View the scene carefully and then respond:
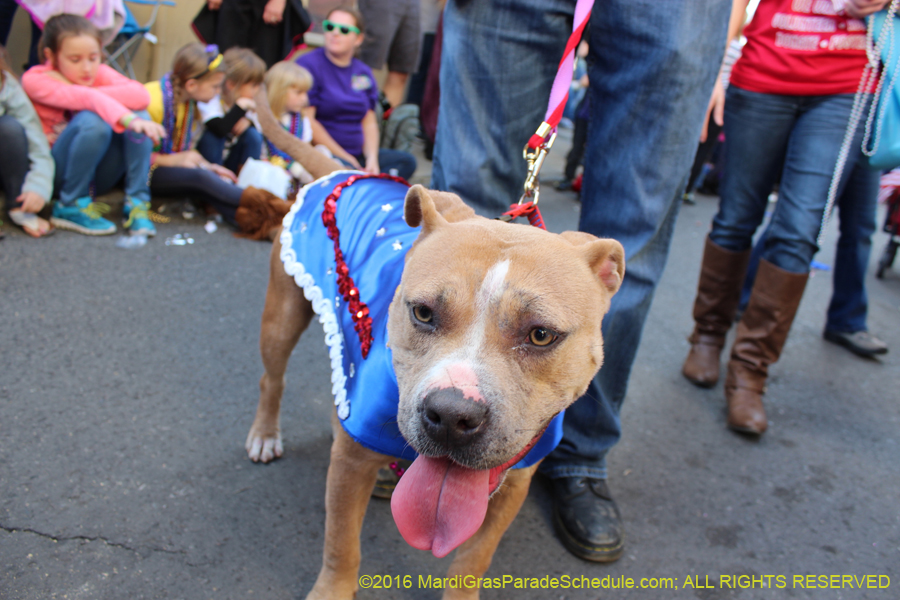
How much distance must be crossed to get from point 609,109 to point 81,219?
3826mm

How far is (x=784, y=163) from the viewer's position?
11.1 feet

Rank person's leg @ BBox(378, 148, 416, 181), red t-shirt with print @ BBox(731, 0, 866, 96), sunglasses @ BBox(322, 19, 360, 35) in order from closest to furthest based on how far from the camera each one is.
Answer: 1. red t-shirt with print @ BBox(731, 0, 866, 96)
2. sunglasses @ BBox(322, 19, 360, 35)
3. person's leg @ BBox(378, 148, 416, 181)

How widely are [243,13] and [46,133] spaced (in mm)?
2368

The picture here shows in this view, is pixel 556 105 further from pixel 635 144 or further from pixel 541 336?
pixel 541 336

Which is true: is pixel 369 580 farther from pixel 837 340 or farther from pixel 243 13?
pixel 243 13

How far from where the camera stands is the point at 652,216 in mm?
2297

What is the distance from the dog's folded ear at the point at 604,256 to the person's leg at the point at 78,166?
3836 mm

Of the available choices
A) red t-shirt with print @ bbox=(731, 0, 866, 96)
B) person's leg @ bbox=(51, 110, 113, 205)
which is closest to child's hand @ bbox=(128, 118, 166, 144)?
person's leg @ bbox=(51, 110, 113, 205)

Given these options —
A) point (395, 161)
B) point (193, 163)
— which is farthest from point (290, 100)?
point (395, 161)

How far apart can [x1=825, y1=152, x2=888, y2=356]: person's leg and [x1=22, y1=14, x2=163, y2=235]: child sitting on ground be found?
15.9ft

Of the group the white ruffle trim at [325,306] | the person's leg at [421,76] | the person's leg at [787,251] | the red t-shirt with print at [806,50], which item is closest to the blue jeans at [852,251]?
the person's leg at [787,251]

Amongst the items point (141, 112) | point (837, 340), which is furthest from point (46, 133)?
point (837, 340)

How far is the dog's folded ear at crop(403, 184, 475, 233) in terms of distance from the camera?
177 centimetres

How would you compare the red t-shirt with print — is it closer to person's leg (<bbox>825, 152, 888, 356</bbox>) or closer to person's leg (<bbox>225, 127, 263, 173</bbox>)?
person's leg (<bbox>825, 152, 888, 356</bbox>)
